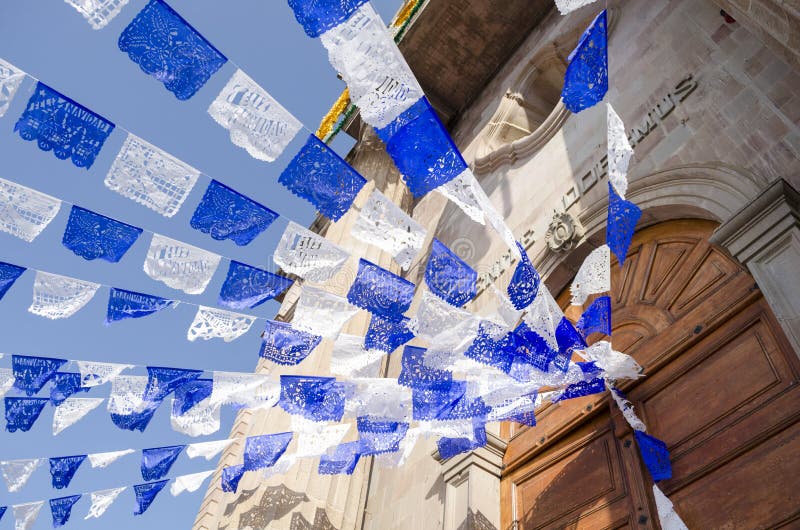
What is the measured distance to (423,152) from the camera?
343 cm

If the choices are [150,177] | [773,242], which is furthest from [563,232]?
[150,177]

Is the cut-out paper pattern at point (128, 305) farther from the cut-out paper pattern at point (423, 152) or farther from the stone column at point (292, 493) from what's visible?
the cut-out paper pattern at point (423, 152)

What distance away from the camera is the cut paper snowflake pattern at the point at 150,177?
3.73 meters

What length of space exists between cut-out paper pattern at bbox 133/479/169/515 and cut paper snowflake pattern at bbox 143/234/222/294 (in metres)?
3.21

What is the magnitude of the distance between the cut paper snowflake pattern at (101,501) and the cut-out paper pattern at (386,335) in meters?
3.99

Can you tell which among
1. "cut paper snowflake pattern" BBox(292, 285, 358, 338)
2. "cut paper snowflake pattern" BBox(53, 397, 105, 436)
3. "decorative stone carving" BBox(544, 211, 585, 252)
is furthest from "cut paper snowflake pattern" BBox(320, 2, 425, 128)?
"cut paper snowflake pattern" BBox(53, 397, 105, 436)

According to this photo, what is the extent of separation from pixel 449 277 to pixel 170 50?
7.00 ft

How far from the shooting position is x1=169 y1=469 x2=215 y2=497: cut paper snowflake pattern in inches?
250

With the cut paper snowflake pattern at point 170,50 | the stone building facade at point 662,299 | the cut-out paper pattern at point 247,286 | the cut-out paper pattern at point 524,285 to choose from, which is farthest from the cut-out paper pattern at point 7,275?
the cut-out paper pattern at point 524,285

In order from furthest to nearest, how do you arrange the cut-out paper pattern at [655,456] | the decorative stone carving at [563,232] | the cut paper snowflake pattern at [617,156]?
1. the decorative stone carving at [563,232]
2. the cut-out paper pattern at [655,456]
3. the cut paper snowflake pattern at [617,156]

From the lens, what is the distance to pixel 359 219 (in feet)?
13.0

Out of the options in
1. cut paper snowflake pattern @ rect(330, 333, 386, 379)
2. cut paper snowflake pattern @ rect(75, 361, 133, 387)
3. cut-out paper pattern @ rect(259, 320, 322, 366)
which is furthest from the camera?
cut paper snowflake pattern @ rect(75, 361, 133, 387)

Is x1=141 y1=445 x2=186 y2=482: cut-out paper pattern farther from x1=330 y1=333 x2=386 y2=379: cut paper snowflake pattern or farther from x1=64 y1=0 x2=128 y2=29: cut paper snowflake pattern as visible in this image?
x1=64 y1=0 x2=128 y2=29: cut paper snowflake pattern

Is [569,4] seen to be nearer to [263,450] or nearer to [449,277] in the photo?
[449,277]
